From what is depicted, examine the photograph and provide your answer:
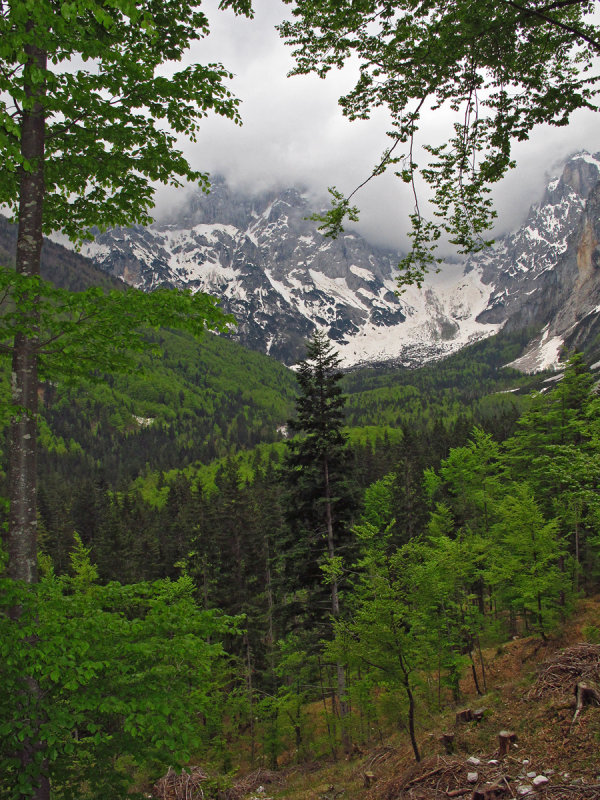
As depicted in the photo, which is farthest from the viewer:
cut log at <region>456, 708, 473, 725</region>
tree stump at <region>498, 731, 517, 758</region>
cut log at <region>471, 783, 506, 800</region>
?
cut log at <region>456, 708, 473, 725</region>

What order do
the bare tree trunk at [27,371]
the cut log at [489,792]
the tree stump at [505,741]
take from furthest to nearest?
the tree stump at [505,741], the cut log at [489,792], the bare tree trunk at [27,371]

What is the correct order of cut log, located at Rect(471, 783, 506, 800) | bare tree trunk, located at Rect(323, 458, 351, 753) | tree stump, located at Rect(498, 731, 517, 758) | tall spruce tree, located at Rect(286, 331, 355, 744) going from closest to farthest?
cut log, located at Rect(471, 783, 506, 800) < tree stump, located at Rect(498, 731, 517, 758) < bare tree trunk, located at Rect(323, 458, 351, 753) < tall spruce tree, located at Rect(286, 331, 355, 744)

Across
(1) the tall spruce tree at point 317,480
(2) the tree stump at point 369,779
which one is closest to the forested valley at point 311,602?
(1) the tall spruce tree at point 317,480

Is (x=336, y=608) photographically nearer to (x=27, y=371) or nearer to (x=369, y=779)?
(x=369, y=779)

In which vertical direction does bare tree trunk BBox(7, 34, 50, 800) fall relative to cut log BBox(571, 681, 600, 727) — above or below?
above

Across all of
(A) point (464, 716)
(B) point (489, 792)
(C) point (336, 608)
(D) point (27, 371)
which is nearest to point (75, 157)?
(D) point (27, 371)

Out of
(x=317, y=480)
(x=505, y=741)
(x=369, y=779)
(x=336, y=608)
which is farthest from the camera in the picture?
(x=317, y=480)

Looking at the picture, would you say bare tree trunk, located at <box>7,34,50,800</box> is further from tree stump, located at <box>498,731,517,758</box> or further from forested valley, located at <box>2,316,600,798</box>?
tree stump, located at <box>498,731,517,758</box>

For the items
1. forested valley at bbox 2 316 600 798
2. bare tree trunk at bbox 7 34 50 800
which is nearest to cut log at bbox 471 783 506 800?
forested valley at bbox 2 316 600 798

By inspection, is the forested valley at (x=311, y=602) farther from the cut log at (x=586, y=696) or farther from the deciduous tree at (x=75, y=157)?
the cut log at (x=586, y=696)

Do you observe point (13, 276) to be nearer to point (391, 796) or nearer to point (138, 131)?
point (138, 131)

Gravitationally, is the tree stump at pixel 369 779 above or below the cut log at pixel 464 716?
below

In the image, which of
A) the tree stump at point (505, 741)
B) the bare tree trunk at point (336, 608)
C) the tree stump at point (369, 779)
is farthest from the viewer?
the bare tree trunk at point (336, 608)

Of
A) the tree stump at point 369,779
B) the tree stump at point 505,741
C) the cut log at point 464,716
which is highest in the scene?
the tree stump at point 505,741
